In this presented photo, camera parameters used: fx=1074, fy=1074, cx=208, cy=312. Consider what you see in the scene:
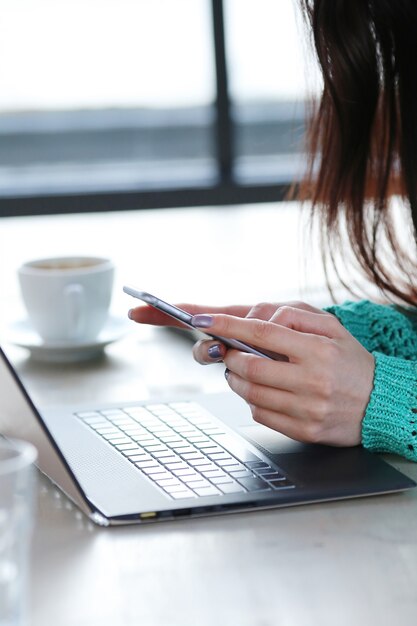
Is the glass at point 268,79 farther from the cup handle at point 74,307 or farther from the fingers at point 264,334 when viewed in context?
the fingers at point 264,334

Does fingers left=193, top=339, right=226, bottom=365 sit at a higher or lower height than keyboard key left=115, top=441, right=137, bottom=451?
higher

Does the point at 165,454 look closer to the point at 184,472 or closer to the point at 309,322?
the point at 184,472

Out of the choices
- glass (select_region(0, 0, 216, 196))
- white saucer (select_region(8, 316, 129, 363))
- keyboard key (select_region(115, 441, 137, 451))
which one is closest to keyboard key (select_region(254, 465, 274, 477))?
keyboard key (select_region(115, 441, 137, 451))

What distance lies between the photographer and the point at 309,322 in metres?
0.84

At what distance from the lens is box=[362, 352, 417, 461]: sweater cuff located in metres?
0.80

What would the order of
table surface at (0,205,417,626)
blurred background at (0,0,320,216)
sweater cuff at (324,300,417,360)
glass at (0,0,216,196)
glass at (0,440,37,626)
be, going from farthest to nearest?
glass at (0,0,216,196), blurred background at (0,0,320,216), sweater cuff at (324,300,417,360), table surface at (0,205,417,626), glass at (0,440,37,626)

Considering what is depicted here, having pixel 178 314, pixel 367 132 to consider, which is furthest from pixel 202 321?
pixel 367 132

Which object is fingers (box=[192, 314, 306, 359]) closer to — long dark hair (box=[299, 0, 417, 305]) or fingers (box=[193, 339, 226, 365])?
fingers (box=[193, 339, 226, 365])

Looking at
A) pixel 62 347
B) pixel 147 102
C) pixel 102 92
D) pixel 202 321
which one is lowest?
pixel 147 102

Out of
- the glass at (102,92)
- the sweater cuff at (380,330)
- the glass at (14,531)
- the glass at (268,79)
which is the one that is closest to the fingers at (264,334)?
the sweater cuff at (380,330)

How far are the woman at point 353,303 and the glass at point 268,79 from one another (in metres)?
0.07

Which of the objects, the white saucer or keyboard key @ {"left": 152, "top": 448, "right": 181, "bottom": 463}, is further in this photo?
the white saucer

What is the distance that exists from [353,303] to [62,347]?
31 centimetres

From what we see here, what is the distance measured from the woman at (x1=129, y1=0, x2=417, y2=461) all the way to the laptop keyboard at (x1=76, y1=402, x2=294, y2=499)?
0.05 metres
